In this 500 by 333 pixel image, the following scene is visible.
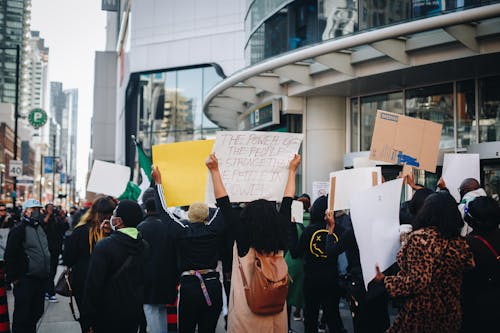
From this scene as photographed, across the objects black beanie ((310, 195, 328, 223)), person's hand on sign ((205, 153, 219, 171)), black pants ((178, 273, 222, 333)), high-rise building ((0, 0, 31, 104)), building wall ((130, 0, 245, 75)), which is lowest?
black pants ((178, 273, 222, 333))

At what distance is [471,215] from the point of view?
492cm

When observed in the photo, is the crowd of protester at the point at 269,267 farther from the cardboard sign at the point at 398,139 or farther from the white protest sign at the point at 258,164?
the cardboard sign at the point at 398,139

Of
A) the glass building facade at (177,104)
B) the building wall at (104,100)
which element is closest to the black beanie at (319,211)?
the glass building facade at (177,104)

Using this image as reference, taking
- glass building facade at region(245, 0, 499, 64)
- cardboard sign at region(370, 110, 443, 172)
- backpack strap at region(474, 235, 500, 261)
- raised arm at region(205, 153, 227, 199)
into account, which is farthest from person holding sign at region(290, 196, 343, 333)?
glass building facade at region(245, 0, 499, 64)

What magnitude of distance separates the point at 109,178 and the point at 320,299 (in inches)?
187

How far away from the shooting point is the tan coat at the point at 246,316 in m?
4.89

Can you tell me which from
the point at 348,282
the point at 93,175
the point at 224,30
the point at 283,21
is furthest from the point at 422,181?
the point at 224,30

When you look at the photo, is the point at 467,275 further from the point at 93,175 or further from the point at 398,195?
the point at 93,175

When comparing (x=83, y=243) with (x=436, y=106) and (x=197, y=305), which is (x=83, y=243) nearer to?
(x=197, y=305)

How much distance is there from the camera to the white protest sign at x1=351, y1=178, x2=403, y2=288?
500 cm

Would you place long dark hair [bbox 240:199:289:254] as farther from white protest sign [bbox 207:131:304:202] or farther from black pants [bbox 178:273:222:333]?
black pants [bbox 178:273:222:333]

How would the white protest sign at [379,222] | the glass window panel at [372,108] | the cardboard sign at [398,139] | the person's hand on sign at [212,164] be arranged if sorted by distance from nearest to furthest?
the white protest sign at [379,222], the person's hand on sign at [212,164], the cardboard sign at [398,139], the glass window panel at [372,108]

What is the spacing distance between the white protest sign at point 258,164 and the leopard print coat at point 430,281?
1487 millimetres

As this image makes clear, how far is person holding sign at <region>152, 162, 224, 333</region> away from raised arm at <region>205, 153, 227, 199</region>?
2.24 feet
